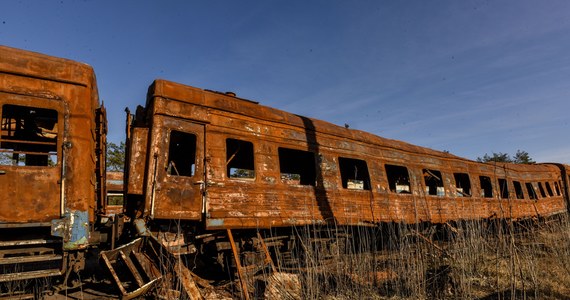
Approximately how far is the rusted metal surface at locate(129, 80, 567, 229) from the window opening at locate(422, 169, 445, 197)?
48 centimetres

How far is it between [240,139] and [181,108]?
51.4 inches

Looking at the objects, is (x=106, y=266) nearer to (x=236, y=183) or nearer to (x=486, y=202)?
(x=236, y=183)

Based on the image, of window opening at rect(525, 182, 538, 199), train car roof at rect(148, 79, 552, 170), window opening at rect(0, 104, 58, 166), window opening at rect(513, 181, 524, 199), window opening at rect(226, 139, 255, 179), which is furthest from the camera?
window opening at rect(525, 182, 538, 199)

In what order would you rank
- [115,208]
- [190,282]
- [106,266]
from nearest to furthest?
[106,266], [190,282], [115,208]

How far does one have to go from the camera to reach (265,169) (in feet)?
24.2

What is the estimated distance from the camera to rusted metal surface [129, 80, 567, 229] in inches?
241

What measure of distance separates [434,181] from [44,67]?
1273 centimetres

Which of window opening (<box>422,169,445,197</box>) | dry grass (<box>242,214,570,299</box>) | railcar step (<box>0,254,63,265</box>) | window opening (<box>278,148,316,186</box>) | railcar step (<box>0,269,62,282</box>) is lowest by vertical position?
dry grass (<box>242,214,570,299</box>)

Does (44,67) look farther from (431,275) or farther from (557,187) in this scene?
(557,187)

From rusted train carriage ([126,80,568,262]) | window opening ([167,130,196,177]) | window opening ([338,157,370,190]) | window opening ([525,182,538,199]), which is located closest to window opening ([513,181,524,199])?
window opening ([525,182,538,199])

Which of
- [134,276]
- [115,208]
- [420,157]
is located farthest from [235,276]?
[420,157]

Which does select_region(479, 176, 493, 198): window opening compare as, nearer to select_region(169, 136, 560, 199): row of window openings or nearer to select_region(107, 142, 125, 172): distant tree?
select_region(169, 136, 560, 199): row of window openings

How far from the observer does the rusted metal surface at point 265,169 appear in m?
6.11

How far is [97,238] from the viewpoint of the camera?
18.0 feet
